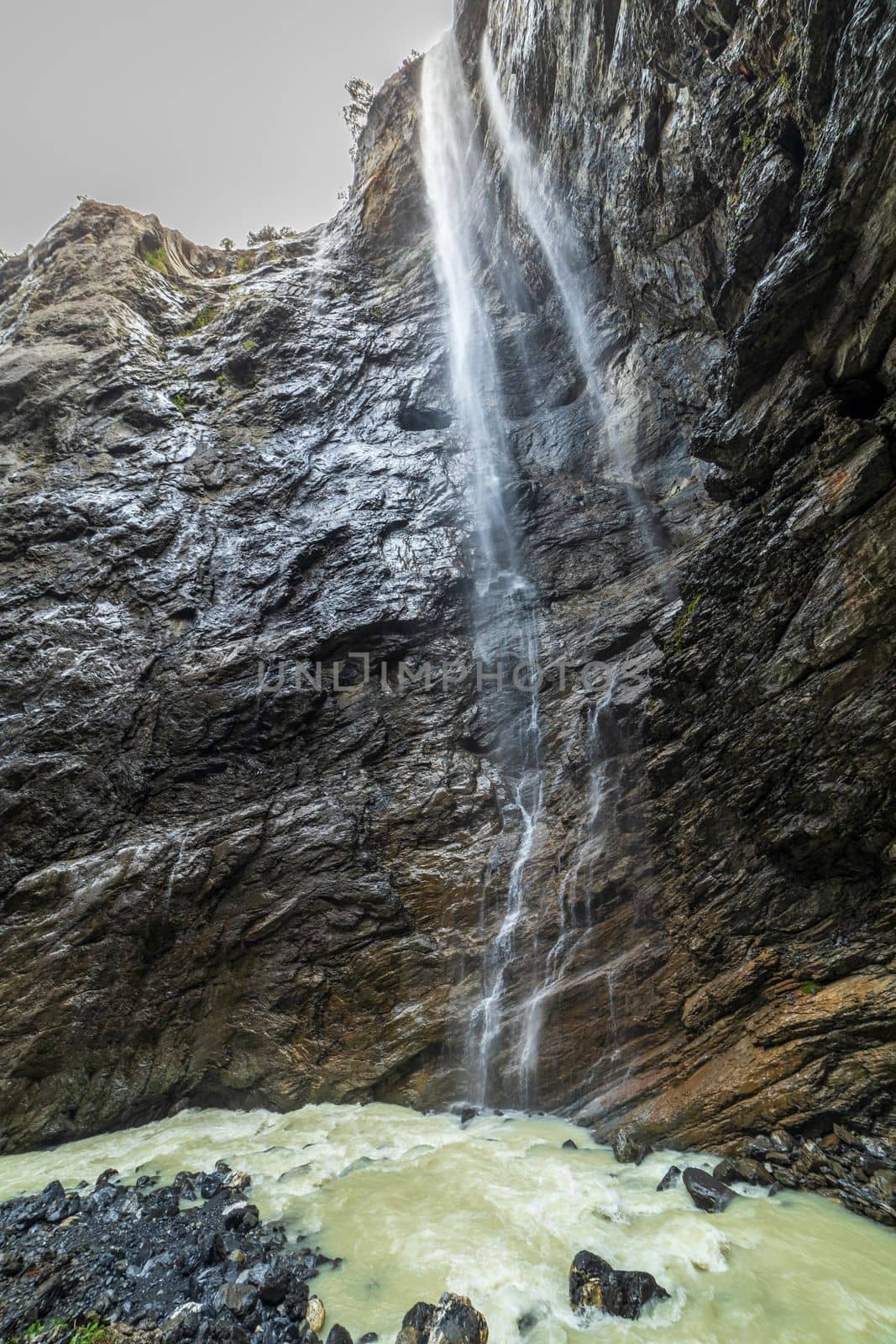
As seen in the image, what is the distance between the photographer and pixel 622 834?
1073 centimetres

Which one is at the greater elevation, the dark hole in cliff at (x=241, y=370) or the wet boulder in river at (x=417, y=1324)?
the dark hole in cliff at (x=241, y=370)

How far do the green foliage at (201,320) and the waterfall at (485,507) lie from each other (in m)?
9.46

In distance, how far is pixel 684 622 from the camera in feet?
33.5

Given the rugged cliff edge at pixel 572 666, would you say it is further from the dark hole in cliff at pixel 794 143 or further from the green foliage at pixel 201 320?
the green foliage at pixel 201 320

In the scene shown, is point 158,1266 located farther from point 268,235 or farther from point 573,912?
point 268,235

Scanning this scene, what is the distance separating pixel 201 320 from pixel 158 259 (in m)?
4.84

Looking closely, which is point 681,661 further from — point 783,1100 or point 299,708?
point 299,708

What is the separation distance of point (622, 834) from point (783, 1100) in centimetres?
426

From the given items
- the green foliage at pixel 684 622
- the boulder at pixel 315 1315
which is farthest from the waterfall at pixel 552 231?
the boulder at pixel 315 1315

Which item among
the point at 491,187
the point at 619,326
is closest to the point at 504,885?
the point at 619,326

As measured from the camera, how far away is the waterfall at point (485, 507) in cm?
1068

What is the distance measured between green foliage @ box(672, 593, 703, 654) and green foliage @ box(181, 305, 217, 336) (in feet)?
76.4

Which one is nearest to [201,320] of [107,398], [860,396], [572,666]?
[107,398]

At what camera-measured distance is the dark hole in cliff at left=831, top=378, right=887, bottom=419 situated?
7.94m
